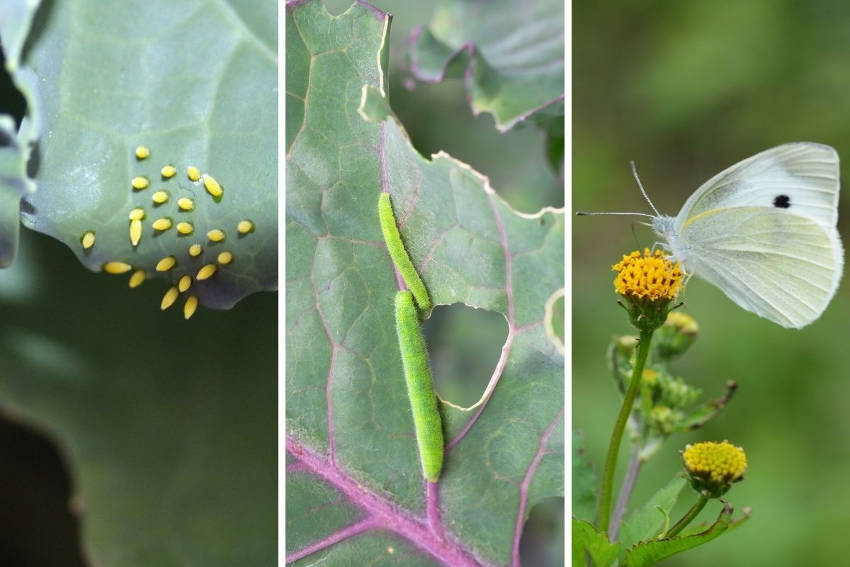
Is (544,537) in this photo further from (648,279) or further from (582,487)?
(648,279)

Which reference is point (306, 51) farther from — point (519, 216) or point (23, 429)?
point (23, 429)

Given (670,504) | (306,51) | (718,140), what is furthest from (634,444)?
(718,140)

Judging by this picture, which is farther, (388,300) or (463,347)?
(463,347)

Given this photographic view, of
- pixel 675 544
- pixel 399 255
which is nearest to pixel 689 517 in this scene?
pixel 675 544

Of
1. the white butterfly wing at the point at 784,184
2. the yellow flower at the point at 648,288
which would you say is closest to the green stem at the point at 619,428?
the yellow flower at the point at 648,288

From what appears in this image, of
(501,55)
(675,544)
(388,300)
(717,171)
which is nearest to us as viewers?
(675,544)

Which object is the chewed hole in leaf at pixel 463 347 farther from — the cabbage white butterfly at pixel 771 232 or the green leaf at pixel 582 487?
the cabbage white butterfly at pixel 771 232
